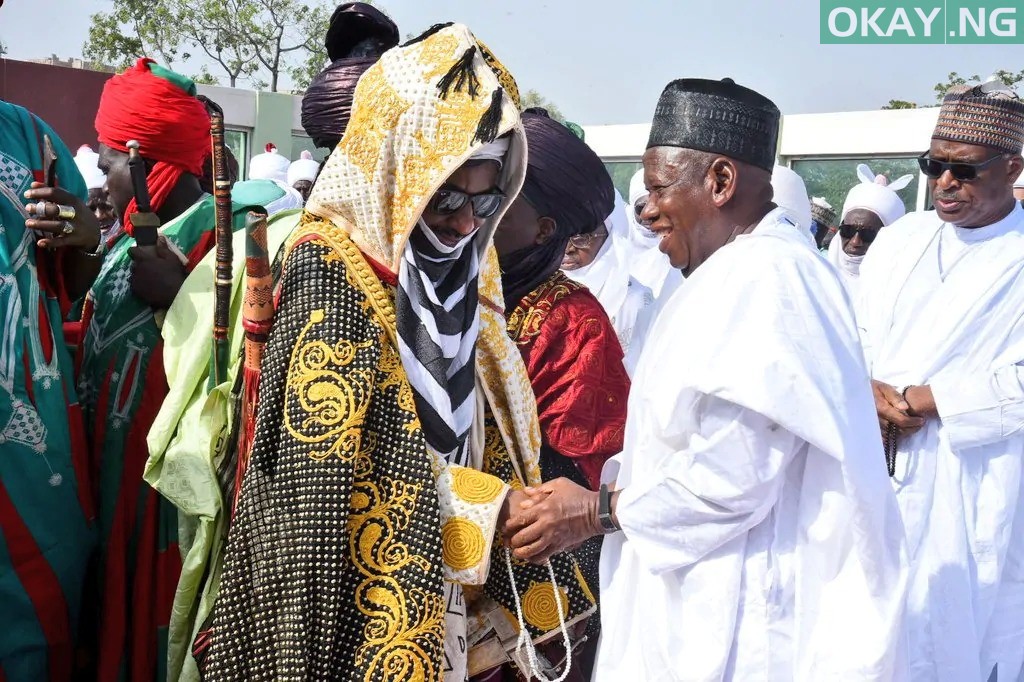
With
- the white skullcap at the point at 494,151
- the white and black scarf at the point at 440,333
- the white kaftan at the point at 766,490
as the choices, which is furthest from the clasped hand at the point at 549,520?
the white skullcap at the point at 494,151

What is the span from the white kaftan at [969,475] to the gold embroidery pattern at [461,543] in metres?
2.45

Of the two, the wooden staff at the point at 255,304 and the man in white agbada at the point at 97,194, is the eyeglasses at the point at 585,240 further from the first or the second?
the wooden staff at the point at 255,304

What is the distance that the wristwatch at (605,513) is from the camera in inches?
104

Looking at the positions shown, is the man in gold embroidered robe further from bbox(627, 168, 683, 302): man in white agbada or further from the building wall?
the building wall

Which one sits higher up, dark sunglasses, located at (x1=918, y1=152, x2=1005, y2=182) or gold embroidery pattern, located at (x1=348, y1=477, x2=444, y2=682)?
dark sunglasses, located at (x1=918, y1=152, x2=1005, y2=182)

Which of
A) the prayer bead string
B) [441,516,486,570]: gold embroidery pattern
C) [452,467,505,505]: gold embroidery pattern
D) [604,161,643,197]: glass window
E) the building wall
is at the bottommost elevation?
the prayer bead string

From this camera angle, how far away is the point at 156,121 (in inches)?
131

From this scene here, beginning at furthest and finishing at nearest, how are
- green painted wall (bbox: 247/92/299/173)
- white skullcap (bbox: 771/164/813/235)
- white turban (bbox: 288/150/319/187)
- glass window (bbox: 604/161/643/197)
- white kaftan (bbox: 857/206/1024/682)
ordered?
1. green painted wall (bbox: 247/92/299/173)
2. glass window (bbox: 604/161/643/197)
3. white turban (bbox: 288/150/319/187)
4. white skullcap (bbox: 771/164/813/235)
5. white kaftan (bbox: 857/206/1024/682)

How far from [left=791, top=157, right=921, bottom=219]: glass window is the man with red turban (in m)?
12.4

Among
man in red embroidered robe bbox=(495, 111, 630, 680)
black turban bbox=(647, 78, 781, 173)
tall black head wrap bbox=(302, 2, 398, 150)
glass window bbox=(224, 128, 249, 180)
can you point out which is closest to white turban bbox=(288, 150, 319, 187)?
tall black head wrap bbox=(302, 2, 398, 150)

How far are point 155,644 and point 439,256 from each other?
1.50 m

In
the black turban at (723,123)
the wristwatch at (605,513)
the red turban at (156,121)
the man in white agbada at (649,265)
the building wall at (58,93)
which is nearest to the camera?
the wristwatch at (605,513)

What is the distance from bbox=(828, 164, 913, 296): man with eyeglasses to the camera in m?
8.62

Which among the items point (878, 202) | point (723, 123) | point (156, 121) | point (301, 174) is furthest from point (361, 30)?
point (301, 174)
